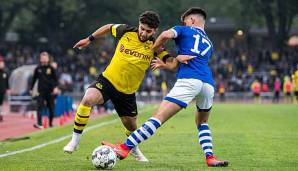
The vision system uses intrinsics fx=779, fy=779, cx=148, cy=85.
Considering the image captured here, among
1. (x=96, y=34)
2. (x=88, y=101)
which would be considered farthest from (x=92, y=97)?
(x=96, y=34)

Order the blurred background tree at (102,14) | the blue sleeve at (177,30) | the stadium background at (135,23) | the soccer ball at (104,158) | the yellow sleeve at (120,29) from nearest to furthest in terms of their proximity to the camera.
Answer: the soccer ball at (104,158)
the blue sleeve at (177,30)
the yellow sleeve at (120,29)
the stadium background at (135,23)
the blurred background tree at (102,14)

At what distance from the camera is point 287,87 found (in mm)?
49781

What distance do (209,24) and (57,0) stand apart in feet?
63.6

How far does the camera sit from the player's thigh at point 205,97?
1070 cm

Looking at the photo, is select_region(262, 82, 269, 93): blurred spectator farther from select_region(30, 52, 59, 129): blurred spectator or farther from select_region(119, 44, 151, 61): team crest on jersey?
select_region(119, 44, 151, 61): team crest on jersey

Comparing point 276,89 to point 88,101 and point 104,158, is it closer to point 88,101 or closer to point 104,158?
point 88,101

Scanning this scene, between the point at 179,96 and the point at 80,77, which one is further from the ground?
the point at 179,96

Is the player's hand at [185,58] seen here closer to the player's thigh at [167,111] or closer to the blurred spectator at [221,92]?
the player's thigh at [167,111]

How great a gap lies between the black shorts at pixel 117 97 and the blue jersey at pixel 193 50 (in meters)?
1.01

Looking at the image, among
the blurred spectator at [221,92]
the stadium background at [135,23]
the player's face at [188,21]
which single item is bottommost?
the blurred spectator at [221,92]

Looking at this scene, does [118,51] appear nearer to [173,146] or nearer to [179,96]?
A: [179,96]

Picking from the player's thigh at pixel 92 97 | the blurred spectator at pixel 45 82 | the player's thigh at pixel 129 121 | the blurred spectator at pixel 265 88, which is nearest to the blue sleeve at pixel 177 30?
the player's thigh at pixel 92 97

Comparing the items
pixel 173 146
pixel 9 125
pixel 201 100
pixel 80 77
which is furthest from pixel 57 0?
pixel 201 100

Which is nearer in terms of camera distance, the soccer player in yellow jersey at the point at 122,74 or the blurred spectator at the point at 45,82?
the soccer player in yellow jersey at the point at 122,74
